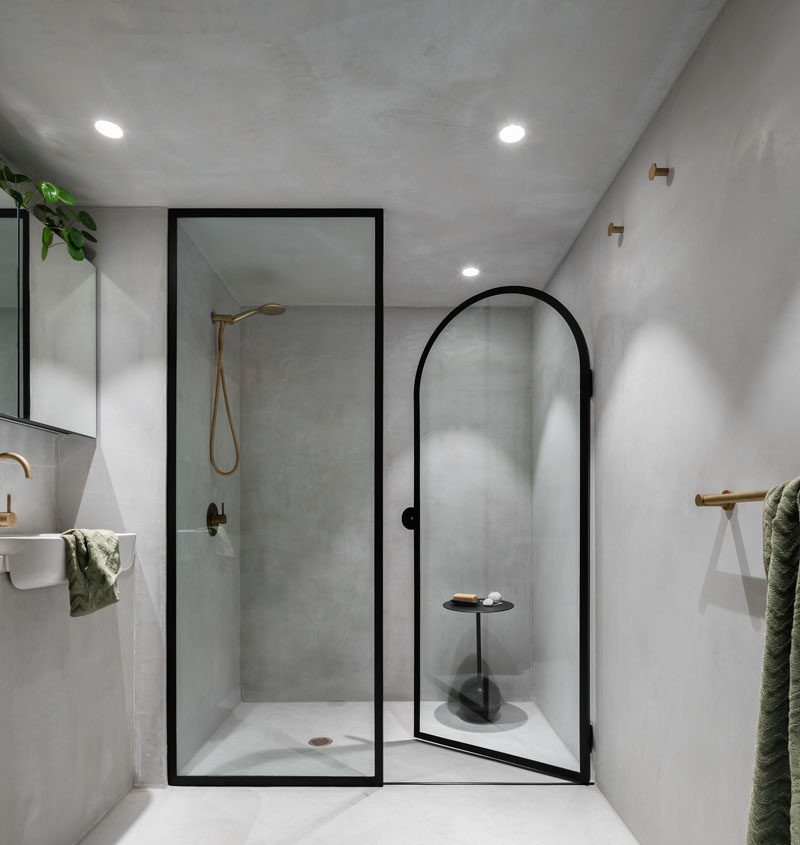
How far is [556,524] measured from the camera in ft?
10.4

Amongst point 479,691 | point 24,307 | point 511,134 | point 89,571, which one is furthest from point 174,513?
point 511,134

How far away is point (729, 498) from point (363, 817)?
Result: 6.17 ft

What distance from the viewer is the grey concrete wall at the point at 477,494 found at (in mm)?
3266

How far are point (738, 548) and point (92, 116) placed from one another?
235cm

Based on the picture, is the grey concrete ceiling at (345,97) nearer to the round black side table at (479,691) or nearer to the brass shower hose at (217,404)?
the brass shower hose at (217,404)

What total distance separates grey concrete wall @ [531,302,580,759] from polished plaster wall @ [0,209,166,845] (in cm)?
163

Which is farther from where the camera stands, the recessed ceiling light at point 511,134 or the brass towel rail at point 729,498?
the recessed ceiling light at point 511,134

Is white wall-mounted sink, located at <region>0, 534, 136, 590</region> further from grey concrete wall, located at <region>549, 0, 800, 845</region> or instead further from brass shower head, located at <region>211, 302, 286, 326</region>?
grey concrete wall, located at <region>549, 0, 800, 845</region>

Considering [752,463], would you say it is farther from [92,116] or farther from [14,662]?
[92,116]

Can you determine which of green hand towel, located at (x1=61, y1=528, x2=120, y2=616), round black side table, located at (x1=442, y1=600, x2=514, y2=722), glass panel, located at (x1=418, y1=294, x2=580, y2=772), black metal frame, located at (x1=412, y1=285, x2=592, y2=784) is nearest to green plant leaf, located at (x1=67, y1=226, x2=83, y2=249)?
green hand towel, located at (x1=61, y1=528, x2=120, y2=616)

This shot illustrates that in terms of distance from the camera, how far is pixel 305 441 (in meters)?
3.04

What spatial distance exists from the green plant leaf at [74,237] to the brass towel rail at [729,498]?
241 cm

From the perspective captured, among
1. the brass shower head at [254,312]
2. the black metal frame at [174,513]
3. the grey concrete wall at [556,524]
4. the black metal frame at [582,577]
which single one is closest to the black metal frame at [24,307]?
the black metal frame at [174,513]

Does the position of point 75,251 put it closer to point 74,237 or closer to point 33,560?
point 74,237
